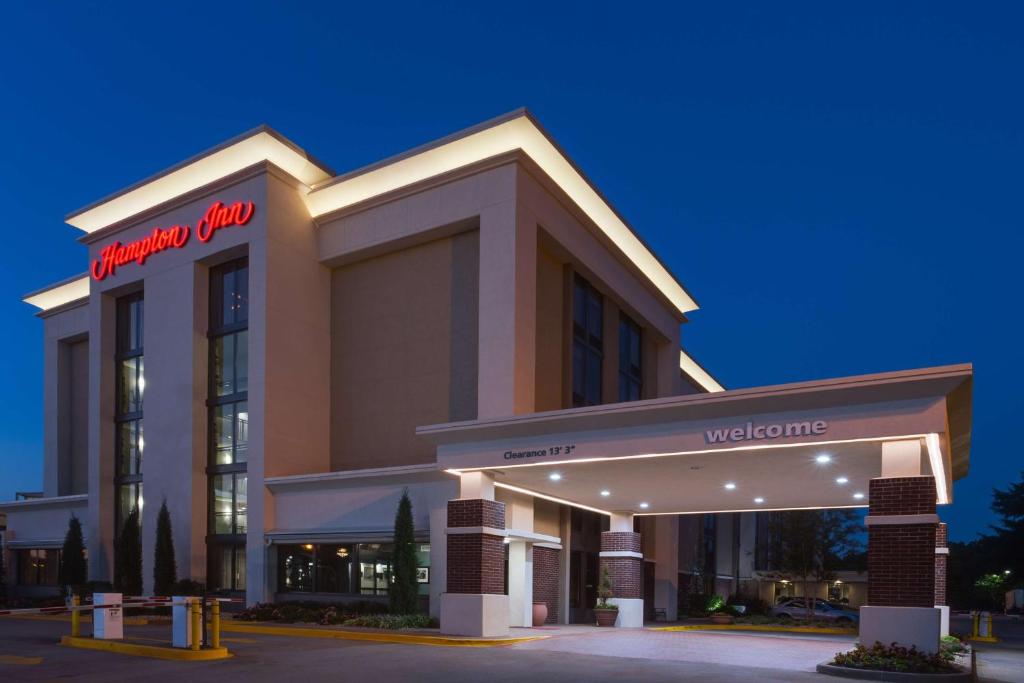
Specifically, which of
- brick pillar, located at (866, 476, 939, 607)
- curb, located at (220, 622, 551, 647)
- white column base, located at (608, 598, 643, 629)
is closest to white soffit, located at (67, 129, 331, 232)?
curb, located at (220, 622, 551, 647)

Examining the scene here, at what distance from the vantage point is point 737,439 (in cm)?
1783

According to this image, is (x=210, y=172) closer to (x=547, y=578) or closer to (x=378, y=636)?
(x=547, y=578)

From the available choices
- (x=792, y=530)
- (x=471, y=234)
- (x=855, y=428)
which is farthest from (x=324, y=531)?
(x=792, y=530)

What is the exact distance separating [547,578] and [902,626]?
14668 mm

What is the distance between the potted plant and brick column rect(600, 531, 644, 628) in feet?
0.44

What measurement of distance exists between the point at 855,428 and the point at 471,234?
Answer: 16.3 meters

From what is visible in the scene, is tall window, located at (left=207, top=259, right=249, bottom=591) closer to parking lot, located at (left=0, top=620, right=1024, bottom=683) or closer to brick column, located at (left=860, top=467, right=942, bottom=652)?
parking lot, located at (left=0, top=620, right=1024, bottom=683)

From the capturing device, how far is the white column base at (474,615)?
21.0 m

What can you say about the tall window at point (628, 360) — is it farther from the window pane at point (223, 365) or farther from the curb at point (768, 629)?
the window pane at point (223, 365)

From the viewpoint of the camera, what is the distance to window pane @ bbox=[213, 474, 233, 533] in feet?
105

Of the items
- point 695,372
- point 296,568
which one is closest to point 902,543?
point 296,568

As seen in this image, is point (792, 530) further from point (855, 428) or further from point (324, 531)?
point (855, 428)

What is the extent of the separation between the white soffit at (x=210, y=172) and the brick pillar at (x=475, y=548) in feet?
53.1

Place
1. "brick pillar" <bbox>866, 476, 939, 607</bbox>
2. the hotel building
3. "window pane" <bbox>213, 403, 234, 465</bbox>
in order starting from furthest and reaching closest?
"window pane" <bbox>213, 403, 234, 465</bbox>
the hotel building
"brick pillar" <bbox>866, 476, 939, 607</bbox>
